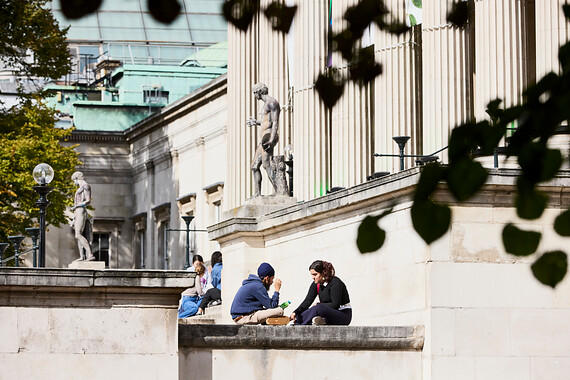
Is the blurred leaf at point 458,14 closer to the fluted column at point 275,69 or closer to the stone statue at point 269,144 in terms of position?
the stone statue at point 269,144

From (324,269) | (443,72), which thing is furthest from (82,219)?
(324,269)

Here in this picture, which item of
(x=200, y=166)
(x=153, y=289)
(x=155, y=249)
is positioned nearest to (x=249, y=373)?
(x=153, y=289)

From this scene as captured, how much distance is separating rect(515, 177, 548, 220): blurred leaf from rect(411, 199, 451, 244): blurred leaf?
257mm

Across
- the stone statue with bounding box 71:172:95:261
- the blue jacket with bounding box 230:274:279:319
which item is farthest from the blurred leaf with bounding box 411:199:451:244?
the stone statue with bounding box 71:172:95:261

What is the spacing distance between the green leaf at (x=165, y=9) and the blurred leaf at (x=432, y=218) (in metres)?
1.14

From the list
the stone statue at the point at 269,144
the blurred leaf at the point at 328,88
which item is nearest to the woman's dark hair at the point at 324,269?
the stone statue at the point at 269,144

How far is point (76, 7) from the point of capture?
5.91 meters

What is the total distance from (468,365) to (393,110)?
44.4ft

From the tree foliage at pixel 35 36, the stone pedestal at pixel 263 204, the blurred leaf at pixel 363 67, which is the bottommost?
the blurred leaf at pixel 363 67

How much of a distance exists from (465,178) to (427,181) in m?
0.22

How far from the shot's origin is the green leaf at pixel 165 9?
5.82m

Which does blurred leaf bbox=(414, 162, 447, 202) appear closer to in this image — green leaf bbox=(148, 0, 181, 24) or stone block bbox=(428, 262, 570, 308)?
green leaf bbox=(148, 0, 181, 24)

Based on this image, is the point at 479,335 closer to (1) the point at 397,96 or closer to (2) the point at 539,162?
(2) the point at 539,162

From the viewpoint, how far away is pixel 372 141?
107 ft
